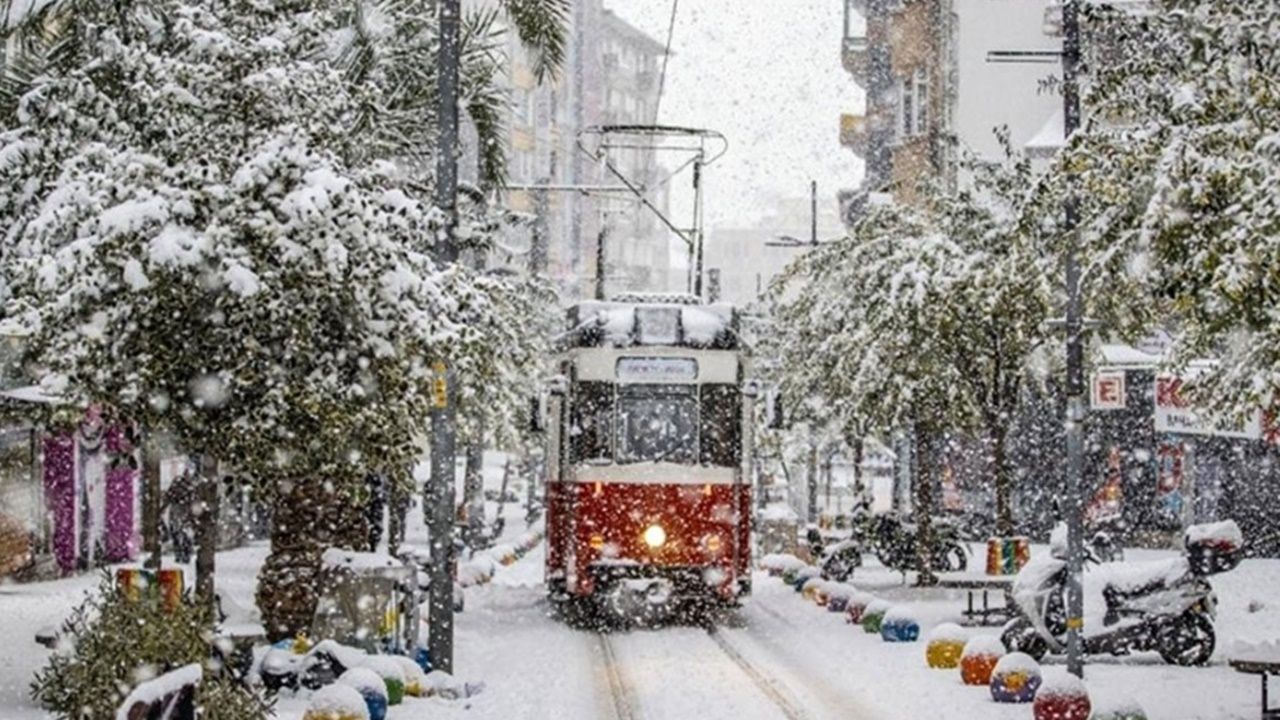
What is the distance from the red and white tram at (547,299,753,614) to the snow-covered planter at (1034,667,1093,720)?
8.30 m

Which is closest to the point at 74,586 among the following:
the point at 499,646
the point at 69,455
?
the point at 69,455

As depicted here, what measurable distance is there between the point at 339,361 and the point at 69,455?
21502mm

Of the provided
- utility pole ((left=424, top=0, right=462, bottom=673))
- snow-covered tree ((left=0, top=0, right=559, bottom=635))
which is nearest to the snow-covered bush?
snow-covered tree ((left=0, top=0, right=559, bottom=635))

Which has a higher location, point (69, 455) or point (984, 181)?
point (984, 181)

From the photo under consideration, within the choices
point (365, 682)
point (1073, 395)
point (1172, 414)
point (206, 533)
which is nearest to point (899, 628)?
point (1073, 395)

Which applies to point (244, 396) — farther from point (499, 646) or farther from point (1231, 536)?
point (1231, 536)

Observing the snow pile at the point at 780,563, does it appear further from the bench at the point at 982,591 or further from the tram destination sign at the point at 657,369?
the tram destination sign at the point at 657,369

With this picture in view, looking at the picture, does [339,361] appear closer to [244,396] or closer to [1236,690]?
[244,396]

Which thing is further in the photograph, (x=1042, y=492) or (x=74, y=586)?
(x=1042, y=492)

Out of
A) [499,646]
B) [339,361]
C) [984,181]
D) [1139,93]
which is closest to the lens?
[1139,93]

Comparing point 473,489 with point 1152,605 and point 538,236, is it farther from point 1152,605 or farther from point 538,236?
point 1152,605

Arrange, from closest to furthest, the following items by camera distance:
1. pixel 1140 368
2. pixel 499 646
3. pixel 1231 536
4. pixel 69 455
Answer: pixel 1231 536
pixel 499 646
pixel 69 455
pixel 1140 368

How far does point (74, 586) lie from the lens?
31.0 meters

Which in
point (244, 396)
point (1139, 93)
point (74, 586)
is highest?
point (1139, 93)
